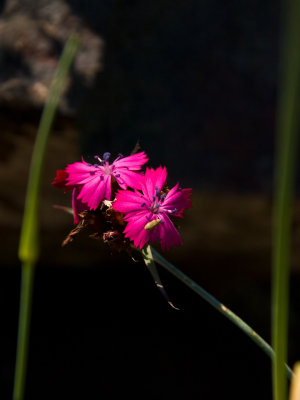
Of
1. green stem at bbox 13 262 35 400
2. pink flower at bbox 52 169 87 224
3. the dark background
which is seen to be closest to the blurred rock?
the dark background

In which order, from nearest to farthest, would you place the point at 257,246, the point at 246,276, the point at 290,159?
1. the point at 290,159
2. the point at 257,246
3. the point at 246,276

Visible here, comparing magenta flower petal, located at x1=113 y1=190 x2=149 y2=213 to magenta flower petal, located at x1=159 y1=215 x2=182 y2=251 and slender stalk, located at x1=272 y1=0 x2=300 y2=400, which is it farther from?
slender stalk, located at x1=272 y1=0 x2=300 y2=400

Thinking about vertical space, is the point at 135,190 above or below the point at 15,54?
below

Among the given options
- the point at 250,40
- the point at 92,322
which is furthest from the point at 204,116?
the point at 92,322

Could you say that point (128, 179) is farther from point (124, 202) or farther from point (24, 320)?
point (24, 320)

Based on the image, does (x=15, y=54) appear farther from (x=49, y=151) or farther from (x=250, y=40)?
(x=250, y=40)

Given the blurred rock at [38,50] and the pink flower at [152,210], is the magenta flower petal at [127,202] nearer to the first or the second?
the pink flower at [152,210]

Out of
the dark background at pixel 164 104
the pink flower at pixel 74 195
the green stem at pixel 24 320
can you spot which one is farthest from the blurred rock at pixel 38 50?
the green stem at pixel 24 320
